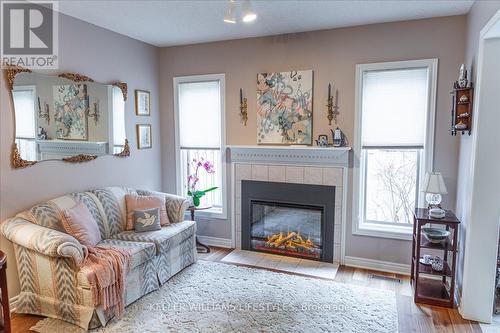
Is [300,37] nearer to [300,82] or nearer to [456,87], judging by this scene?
[300,82]

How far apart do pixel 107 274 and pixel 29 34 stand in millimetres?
2222

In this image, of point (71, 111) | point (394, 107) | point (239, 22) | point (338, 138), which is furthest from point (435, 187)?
point (71, 111)

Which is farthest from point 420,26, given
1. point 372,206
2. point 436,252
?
point 436,252

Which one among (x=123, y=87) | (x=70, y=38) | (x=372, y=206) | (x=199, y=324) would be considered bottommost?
(x=199, y=324)

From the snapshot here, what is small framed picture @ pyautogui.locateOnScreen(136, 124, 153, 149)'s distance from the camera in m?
4.36

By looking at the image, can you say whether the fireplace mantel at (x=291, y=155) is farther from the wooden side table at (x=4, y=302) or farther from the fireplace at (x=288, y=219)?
the wooden side table at (x=4, y=302)

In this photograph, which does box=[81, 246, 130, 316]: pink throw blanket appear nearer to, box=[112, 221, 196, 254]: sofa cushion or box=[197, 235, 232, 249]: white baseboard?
box=[112, 221, 196, 254]: sofa cushion

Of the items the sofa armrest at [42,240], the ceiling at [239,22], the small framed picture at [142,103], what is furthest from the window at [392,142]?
the sofa armrest at [42,240]

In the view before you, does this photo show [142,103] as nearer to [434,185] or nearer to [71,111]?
[71,111]

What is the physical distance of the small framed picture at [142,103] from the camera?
430 centimetres

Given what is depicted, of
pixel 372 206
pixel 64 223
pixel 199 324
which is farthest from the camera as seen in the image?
pixel 372 206

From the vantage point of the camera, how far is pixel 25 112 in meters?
3.03

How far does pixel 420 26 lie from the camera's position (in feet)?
11.3

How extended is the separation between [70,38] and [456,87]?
12.1 feet
